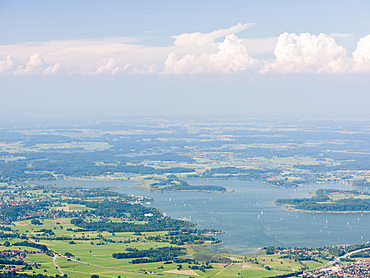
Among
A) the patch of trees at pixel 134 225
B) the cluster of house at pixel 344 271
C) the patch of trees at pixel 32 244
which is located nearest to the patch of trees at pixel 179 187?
the patch of trees at pixel 134 225

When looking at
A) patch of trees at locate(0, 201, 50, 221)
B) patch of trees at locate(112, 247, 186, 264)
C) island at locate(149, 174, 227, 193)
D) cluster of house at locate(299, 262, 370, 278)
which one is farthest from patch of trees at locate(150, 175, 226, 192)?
cluster of house at locate(299, 262, 370, 278)

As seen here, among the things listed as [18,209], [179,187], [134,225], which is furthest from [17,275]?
[179,187]

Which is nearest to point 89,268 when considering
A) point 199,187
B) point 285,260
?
point 285,260

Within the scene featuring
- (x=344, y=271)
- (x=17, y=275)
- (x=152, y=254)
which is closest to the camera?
(x=17, y=275)

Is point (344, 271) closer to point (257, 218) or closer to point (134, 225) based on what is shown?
point (257, 218)

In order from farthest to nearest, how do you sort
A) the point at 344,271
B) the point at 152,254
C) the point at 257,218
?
the point at 257,218 < the point at 152,254 < the point at 344,271

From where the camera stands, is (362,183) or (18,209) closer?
(18,209)

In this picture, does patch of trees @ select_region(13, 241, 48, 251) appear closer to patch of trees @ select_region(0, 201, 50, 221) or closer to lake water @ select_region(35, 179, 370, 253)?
patch of trees @ select_region(0, 201, 50, 221)

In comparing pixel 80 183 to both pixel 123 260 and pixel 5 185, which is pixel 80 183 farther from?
pixel 123 260
